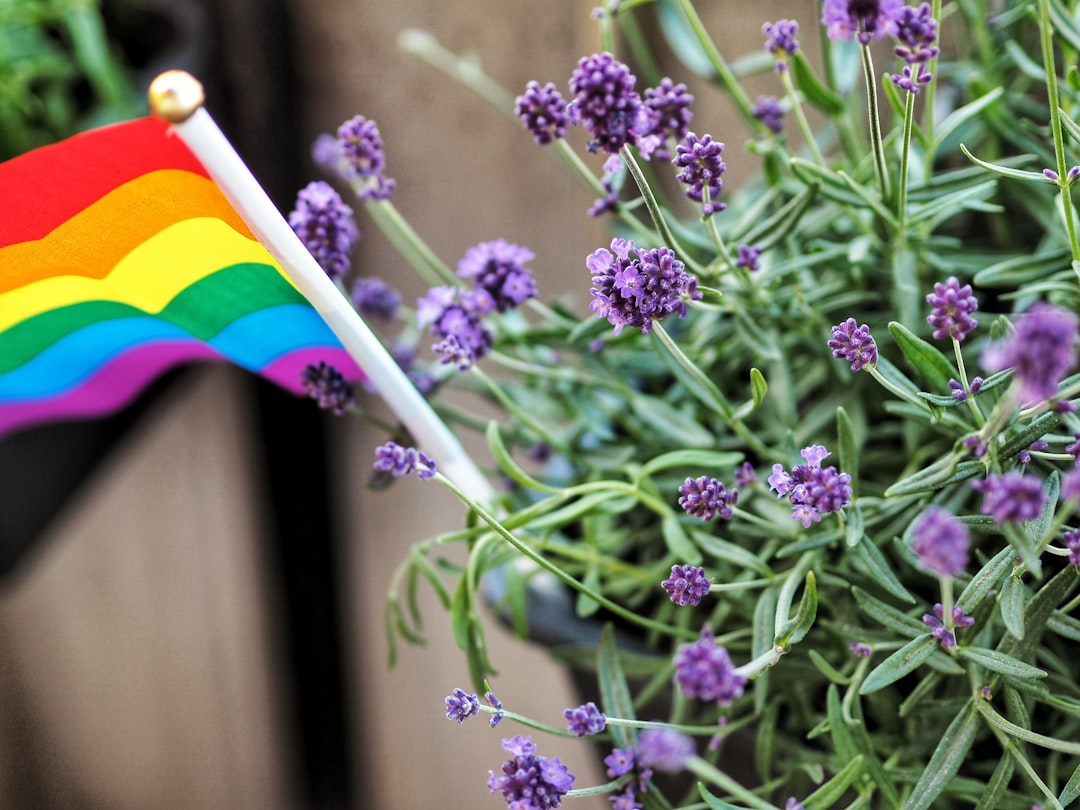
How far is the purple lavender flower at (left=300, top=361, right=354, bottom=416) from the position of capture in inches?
19.6

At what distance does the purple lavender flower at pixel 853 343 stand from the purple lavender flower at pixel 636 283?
0.06 m

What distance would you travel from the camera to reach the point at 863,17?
0.38m

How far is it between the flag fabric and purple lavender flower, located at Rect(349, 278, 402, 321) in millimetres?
110

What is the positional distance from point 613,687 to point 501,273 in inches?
8.3

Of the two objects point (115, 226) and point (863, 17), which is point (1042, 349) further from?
point (115, 226)

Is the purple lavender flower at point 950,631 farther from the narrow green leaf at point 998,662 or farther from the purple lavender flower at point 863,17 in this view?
the purple lavender flower at point 863,17

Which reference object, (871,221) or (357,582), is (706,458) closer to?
(871,221)

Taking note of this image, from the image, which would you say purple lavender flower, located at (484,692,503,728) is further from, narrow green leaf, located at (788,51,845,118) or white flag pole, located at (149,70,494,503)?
narrow green leaf, located at (788,51,845,118)

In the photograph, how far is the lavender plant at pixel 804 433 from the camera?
1.25ft

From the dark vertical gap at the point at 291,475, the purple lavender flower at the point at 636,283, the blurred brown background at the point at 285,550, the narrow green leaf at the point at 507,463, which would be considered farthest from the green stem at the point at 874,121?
the dark vertical gap at the point at 291,475

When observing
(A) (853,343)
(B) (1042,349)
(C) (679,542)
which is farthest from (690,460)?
(B) (1042,349)

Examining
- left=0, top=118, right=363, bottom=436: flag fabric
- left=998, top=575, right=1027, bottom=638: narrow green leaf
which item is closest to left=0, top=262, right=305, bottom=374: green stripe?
left=0, top=118, right=363, bottom=436: flag fabric

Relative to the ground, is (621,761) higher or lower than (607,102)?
lower

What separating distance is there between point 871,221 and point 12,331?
1.44ft
